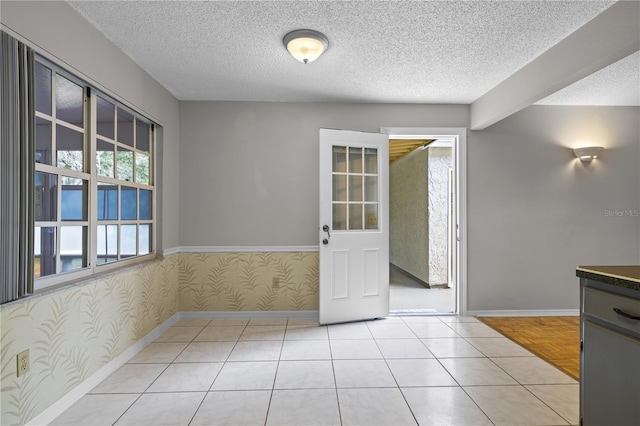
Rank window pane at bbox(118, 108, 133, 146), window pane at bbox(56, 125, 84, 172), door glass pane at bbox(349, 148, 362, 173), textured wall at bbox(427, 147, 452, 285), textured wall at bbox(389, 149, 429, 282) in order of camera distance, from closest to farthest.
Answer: window pane at bbox(56, 125, 84, 172) → window pane at bbox(118, 108, 133, 146) → door glass pane at bbox(349, 148, 362, 173) → textured wall at bbox(427, 147, 452, 285) → textured wall at bbox(389, 149, 429, 282)

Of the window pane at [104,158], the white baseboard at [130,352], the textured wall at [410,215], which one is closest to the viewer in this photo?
the white baseboard at [130,352]

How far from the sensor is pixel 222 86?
3.46m

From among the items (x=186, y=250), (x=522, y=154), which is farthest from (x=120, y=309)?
(x=522, y=154)

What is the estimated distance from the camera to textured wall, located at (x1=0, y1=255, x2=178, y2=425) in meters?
1.68

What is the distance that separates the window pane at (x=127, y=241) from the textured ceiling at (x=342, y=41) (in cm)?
143

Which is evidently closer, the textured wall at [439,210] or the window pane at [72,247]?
the window pane at [72,247]

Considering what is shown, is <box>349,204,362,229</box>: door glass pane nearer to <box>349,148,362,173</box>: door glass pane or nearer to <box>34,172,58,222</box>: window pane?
<box>349,148,362,173</box>: door glass pane

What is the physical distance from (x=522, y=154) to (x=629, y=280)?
293 cm

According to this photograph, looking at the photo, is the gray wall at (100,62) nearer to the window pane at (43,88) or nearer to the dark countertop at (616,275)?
the window pane at (43,88)

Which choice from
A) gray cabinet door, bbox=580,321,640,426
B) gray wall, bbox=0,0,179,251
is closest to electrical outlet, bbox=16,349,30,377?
gray wall, bbox=0,0,179,251

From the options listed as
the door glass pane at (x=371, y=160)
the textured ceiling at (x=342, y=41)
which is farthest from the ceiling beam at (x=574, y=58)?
the door glass pane at (x=371, y=160)

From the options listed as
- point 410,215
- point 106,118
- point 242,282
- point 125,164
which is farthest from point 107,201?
point 410,215

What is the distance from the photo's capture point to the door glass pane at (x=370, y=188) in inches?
151

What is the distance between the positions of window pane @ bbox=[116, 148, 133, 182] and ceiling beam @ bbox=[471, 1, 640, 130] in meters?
3.46
